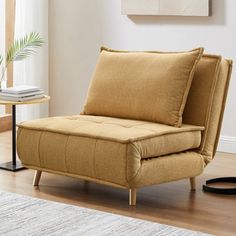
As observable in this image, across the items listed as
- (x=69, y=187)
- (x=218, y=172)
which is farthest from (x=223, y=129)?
(x=69, y=187)

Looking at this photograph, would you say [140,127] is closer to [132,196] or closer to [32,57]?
[132,196]

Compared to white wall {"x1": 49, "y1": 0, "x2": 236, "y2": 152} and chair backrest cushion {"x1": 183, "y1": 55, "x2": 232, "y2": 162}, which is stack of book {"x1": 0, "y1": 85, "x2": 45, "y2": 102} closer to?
chair backrest cushion {"x1": 183, "y1": 55, "x2": 232, "y2": 162}

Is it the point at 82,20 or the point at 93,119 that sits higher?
the point at 82,20

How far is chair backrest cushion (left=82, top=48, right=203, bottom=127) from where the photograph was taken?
4379mm

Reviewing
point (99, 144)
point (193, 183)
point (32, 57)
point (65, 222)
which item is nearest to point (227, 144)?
point (193, 183)

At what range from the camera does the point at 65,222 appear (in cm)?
383

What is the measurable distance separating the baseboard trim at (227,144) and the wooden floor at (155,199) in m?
0.60

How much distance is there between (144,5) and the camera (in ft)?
19.2

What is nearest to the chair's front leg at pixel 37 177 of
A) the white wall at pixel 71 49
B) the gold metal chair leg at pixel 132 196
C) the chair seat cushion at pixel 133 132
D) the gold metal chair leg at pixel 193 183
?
the chair seat cushion at pixel 133 132

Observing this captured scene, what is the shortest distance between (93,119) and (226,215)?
106cm

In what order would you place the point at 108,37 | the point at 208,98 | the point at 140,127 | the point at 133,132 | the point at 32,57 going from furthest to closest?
the point at 32,57 → the point at 108,37 → the point at 208,98 → the point at 140,127 → the point at 133,132

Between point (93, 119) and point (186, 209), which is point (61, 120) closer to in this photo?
point (93, 119)

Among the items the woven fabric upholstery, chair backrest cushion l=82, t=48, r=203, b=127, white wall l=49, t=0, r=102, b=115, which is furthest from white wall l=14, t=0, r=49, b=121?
the woven fabric upholstery

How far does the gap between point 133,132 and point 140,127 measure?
0.17 meters
